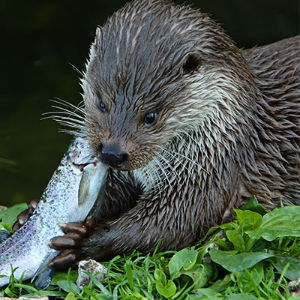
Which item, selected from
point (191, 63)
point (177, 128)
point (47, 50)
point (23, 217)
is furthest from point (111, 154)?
point (47, 50)

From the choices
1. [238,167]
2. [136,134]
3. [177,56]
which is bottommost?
[238,167]

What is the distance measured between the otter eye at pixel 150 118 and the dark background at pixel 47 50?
84.8 inches

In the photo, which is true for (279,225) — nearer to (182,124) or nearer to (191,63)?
(182,124)

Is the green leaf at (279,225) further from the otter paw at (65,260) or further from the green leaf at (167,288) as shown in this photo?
the otter paw at (65,260)

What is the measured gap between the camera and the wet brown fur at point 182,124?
2988mm

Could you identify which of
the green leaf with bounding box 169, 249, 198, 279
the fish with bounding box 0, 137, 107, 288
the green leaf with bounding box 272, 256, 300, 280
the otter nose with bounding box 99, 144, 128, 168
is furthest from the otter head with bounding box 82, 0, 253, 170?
the green leaf with bounding box 272, 256, 300, 280

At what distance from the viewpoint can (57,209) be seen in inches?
123

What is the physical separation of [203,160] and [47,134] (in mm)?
2398

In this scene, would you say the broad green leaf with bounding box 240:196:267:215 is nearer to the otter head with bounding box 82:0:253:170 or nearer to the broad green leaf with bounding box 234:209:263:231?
the broad green leaf with bounding box 234:209:263:231

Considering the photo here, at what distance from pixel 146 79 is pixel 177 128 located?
0.76 ft

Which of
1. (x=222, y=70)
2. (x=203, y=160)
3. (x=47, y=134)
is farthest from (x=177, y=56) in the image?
(x=47, y=134)

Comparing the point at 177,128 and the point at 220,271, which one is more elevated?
the point at 177,128

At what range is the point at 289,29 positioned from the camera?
6086 millimetres

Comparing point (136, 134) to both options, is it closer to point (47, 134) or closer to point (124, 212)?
point (124, 212)
